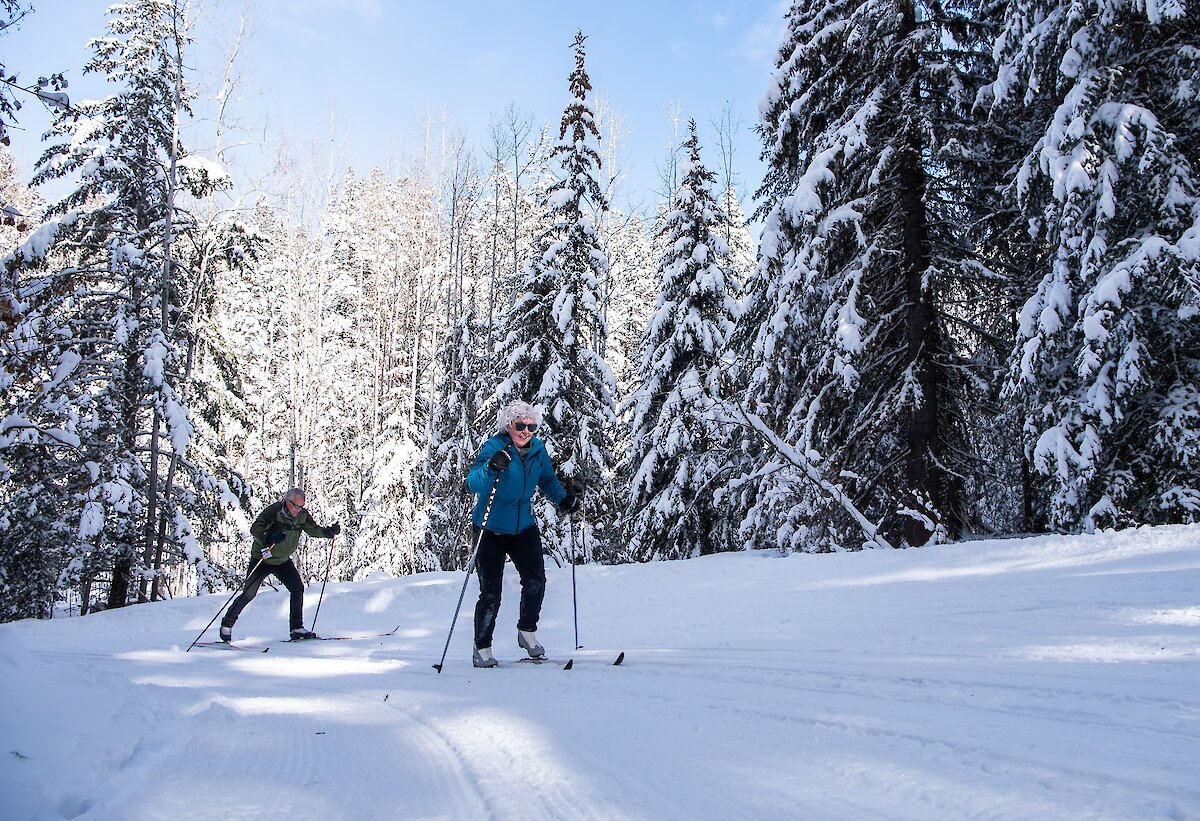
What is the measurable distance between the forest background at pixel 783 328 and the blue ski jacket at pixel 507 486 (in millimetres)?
A: 2165

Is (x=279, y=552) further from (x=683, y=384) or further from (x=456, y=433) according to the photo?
(x=456, y=433)

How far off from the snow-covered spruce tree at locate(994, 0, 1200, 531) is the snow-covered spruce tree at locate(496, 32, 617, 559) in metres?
10.6

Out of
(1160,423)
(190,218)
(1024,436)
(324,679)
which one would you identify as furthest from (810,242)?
(190,218)

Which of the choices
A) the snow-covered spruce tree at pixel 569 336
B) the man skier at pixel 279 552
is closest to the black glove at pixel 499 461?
the man skier at pixel 279 552

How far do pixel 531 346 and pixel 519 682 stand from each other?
14.4 metres

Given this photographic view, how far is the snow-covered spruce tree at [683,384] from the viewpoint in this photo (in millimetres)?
16844

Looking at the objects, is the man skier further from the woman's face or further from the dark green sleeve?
the woman's face

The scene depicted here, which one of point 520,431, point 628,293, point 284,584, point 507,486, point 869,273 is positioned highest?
point 628,293

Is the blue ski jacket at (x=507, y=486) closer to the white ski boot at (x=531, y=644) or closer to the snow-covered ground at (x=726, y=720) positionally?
the white ski boot at (x=531, y=644)

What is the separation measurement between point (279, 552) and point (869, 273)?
32.4 feet

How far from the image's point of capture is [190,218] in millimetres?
15992

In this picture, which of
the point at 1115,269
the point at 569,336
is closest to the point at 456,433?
the point at 569,336

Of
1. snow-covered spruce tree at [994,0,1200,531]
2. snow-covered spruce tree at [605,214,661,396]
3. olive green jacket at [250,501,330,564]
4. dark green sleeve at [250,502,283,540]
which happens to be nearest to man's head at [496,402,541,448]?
olive green jacket at [250,501,330,564]

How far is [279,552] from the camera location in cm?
892
